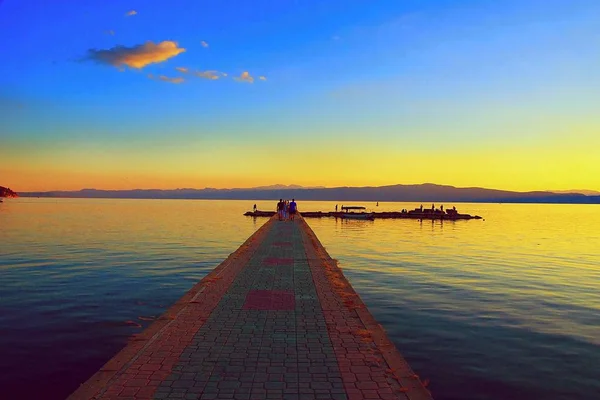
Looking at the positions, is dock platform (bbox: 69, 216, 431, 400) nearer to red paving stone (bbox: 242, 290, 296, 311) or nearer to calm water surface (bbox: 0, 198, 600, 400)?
red paving stone (bbox: 242, 290, 296, 311)

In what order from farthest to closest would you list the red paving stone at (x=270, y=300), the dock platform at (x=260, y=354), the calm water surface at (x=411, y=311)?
the red paving stone at (x=270, y=300)
the calm water surface at (x=411, y=311)
the dock platform at (x=260, y=354)

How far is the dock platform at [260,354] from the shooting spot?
5.61 metres

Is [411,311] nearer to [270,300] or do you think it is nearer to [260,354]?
[270,300]

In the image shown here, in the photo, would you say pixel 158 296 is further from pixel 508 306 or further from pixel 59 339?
pixel 508 306

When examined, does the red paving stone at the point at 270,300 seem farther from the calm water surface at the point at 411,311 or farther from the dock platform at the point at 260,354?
the calm water surface at the point at 411,311

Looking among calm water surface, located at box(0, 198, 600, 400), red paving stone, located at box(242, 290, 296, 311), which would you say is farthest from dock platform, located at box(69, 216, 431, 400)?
calm water surface, located at box(0, 198, 600, 400)

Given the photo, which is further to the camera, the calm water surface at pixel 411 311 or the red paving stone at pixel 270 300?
the red paving stone at pixel 270 300

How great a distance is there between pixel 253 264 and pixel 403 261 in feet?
34.0

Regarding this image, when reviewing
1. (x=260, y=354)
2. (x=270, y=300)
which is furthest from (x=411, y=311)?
(x=260, y=354)

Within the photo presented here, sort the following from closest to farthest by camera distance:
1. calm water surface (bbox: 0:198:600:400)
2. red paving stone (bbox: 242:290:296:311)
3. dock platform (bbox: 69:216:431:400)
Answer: dock platform (bbox: 69:216:431:400) < calm water surface (bbox: 0:198:600:400) < red paving stone (bbox: 242:290:296:311)

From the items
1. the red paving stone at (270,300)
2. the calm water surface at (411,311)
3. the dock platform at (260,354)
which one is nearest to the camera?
the dock platform at (260,354)

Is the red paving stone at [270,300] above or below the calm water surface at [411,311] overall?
above

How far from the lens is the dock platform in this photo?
18.4ft

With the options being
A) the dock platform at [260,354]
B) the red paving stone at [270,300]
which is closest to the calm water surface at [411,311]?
the dock platform at [260,354]
